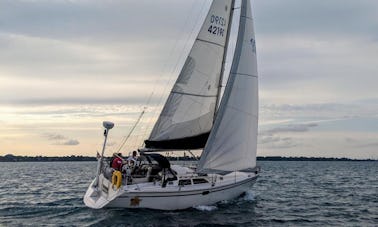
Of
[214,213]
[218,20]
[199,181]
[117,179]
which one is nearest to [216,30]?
[218,20]

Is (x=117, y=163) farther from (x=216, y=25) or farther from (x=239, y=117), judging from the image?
(x=216, y=25)

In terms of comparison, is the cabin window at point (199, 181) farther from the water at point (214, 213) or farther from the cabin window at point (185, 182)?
the water at point (214, 213)

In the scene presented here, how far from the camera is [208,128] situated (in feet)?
73.4

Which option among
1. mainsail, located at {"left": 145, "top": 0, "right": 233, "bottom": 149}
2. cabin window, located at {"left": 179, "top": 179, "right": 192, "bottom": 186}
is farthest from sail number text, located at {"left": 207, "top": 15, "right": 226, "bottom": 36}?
cabin window, located at {"left": 179, "top": 179, "right": 192, "bottom": 186}

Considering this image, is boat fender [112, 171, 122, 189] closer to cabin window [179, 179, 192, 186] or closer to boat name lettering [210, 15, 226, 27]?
cabin window [179, 179, 192, 186]

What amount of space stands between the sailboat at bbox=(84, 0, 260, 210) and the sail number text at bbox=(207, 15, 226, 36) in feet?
0.17

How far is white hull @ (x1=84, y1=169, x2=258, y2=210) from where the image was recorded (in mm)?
17609

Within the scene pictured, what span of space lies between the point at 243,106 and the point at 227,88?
1.18m

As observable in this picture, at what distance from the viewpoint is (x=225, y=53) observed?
22766 mm

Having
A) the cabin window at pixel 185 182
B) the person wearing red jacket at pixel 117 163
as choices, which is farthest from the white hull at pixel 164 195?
the person wearing red jacket at pixel 117 163

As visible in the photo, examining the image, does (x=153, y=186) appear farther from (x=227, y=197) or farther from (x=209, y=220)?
(x=227, y=197)

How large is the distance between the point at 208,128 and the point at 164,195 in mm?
5335

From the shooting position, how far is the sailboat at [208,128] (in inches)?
760

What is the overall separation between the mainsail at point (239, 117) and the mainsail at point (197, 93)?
114 cm
